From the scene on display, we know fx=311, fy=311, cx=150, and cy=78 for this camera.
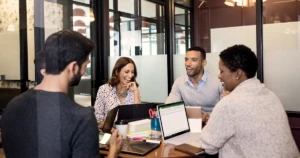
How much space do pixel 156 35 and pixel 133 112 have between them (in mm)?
2159

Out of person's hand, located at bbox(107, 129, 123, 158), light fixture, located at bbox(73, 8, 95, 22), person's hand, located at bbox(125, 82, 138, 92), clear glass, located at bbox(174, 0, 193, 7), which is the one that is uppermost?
clear glass, located at bbox(174, 0, 193, 7)

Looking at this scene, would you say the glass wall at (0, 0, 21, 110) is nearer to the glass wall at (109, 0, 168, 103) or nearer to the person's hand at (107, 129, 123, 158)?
the glass wall at (109, 0, 168, 103)

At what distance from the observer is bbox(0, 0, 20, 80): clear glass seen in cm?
338

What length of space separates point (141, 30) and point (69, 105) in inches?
132

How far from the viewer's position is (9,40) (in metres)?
3.44

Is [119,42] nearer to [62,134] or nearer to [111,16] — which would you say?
[111,16]

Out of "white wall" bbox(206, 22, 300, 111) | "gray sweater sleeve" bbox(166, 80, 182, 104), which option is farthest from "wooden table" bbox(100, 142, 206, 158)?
"white wall" bbox(206, 22, 300, 111)

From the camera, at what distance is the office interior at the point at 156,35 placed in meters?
3.30

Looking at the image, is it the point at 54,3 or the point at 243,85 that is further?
the point at 54,3

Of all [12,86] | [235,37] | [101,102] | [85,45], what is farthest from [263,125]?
[12,86]

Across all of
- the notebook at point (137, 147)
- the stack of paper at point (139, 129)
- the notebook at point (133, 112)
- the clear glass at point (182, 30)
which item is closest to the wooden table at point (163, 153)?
the notebook at point (137, 147)

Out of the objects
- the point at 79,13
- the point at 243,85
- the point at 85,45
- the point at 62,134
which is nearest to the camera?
the point at 62,134

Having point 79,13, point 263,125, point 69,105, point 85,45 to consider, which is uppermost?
point 79,13

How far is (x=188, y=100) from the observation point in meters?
2.92
